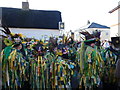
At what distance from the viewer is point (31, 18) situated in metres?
16.5

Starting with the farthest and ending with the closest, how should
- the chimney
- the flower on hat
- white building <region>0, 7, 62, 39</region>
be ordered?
the chimney → white building <region>0, 7, 62, 39</region> → the flower on hat

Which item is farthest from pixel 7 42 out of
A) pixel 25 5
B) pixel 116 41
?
pixel 25 5

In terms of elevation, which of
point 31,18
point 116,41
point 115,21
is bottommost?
point 116,41

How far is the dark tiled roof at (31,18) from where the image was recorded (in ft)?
51.9

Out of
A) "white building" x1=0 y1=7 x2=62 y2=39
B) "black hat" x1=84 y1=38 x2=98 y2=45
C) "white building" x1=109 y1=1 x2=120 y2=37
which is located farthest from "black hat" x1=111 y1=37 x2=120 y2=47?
"white building" x1=109 y1=1 x2=120 y2=37

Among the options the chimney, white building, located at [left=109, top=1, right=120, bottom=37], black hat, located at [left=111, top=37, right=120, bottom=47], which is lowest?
black hat, located at [left=111, top=37, right=120, bottom=47]

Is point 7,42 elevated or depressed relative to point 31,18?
depressed

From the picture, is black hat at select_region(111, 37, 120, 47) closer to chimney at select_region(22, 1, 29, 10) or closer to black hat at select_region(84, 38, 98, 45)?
black hat at select_region(84, 38, 98, 45)

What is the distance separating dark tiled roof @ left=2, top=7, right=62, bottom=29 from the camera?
15.8 meters

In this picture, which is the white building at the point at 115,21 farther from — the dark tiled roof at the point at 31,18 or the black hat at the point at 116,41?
the black hat at the point at 116,41

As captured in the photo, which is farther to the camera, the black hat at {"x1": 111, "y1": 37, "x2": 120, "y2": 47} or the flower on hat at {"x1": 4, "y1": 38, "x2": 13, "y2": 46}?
the black hat at {"x1": 111, "y1": 37, "x2": 120, "y2": 47}

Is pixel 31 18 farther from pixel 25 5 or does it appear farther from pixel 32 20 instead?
pixel 25 5

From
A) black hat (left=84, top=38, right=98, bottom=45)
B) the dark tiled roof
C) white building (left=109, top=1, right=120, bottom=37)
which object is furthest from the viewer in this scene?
white building (left=109, top=1, right=120, bottom=37)

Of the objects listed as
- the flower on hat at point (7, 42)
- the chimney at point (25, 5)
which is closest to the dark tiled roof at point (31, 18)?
the chimney at point (25, 5)
